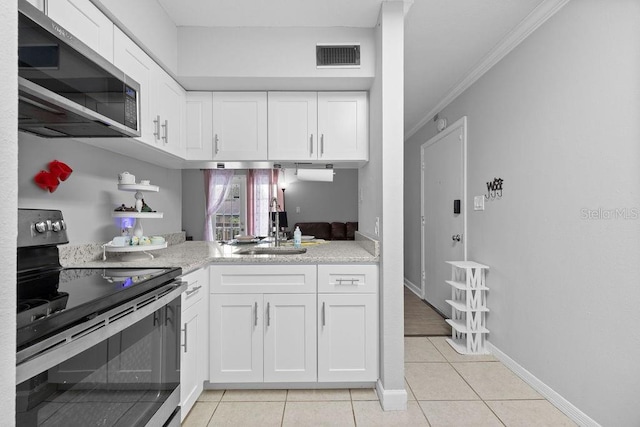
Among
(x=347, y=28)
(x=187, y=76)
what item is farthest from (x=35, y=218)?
(x=347, y=28)

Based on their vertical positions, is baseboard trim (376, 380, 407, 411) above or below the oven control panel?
below

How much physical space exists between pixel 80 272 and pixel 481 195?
2.92 metres

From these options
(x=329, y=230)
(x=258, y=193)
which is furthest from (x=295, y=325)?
(x=258, y=193)

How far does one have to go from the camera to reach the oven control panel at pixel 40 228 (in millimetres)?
1307

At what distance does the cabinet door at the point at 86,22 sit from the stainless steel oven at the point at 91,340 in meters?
0.79

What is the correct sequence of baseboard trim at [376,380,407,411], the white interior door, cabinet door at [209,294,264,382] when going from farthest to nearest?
the white interior door
cabinet door at [209,294,264,382]
baseboard trim at [376,380,407,411]

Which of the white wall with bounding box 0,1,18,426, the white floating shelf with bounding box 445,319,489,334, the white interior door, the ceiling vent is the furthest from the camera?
the white interior door

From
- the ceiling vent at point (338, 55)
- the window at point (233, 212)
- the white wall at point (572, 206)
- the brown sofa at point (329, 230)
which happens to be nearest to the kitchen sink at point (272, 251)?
the ceiling vent at point (338, 55)

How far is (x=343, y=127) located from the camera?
239 centimetres

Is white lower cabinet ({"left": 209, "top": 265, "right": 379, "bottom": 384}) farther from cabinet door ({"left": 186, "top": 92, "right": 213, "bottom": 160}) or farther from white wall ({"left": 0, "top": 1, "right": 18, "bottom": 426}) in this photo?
white wall ({"left": 0, "top": 1, "right": 18, "bottom": 426})

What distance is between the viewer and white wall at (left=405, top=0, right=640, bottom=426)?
1.52 metres

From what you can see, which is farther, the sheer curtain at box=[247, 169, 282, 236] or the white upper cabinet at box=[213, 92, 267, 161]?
the sheer curtain at box=[247, 169, 282, 236]

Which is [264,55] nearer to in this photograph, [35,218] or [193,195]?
[35,218]

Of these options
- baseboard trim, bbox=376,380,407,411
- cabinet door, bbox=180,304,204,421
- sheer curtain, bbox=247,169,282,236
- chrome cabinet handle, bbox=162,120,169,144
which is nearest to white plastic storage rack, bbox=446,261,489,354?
baseboard trim, bbox=376,380,407,411
